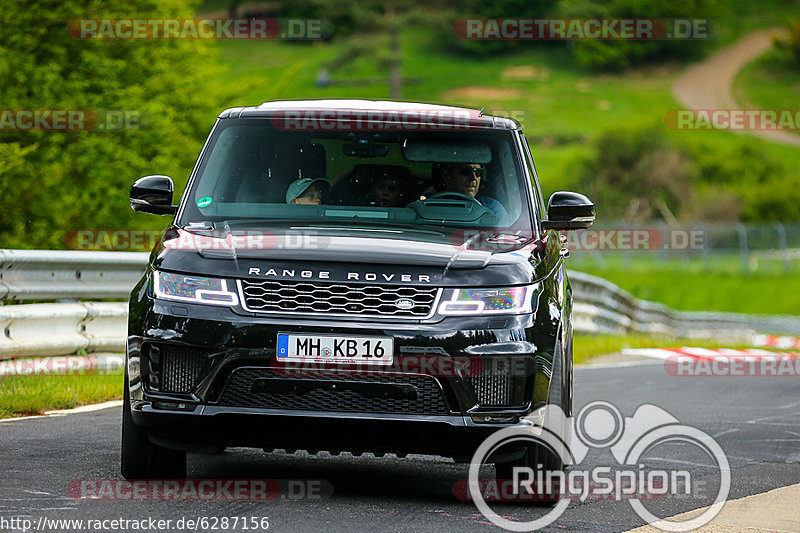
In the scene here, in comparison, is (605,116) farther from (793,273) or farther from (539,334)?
(539,334)

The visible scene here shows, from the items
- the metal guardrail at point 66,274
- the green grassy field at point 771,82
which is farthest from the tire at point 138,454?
the green grassy field at point 771,82

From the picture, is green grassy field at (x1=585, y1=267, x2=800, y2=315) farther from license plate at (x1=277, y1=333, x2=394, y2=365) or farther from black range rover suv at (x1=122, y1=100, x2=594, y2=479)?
license plate at (x1=277, y1=333, x2=394, y2=365)

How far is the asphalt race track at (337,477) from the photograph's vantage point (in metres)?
5.74

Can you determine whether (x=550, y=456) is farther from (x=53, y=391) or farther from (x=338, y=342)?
(x=53, y=391)

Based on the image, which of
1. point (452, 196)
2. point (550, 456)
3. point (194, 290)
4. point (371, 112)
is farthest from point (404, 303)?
point (371, 112)

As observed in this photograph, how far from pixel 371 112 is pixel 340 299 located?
5.63 feet

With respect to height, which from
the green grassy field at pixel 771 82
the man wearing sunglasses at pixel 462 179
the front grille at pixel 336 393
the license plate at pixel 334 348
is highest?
the green grassy field at pixel 771 82

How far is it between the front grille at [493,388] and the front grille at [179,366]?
1.16 m

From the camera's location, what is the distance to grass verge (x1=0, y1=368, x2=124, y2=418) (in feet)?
29.6

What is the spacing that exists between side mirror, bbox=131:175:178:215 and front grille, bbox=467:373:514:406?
2.01 m

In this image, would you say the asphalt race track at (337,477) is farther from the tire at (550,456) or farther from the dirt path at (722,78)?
the dirt path at (722,78)

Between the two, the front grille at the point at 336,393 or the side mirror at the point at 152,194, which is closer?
the front grille at the point at 336,393

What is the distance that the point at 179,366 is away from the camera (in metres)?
6.04

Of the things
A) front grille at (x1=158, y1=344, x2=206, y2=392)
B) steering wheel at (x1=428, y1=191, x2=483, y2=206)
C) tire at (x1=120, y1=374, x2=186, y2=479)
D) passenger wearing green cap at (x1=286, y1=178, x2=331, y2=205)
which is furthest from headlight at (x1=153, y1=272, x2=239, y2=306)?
steering wheel at (x1=428, y1=191, x2=483, y2=206)
